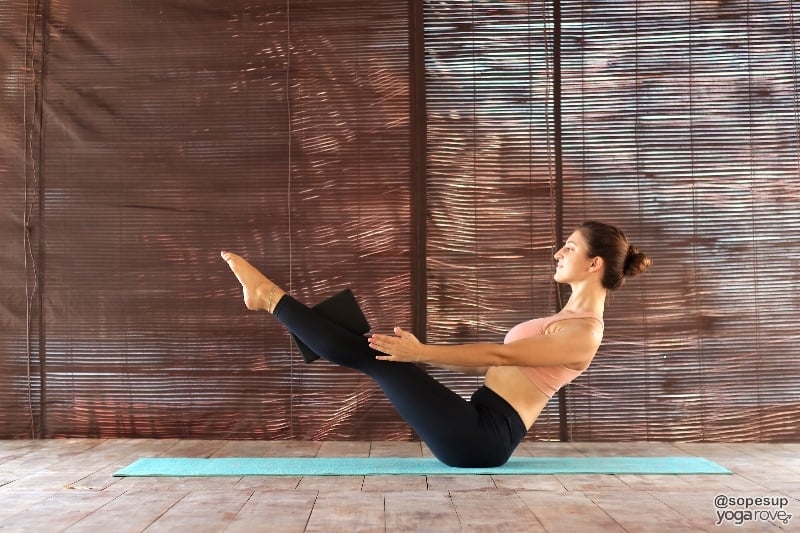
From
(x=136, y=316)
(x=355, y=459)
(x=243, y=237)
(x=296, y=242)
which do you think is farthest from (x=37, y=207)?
(x=355, y=459)

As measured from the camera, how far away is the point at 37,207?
3.63m

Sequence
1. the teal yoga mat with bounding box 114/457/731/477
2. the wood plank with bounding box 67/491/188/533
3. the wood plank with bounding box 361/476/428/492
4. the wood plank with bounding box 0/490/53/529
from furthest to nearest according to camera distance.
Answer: the teal yoga mat with bounding box 114/457/731/477
the wood plank with bounding box 361/476/428/492
the wood plank with bounding box 0/490/53/529
the wood plank with bounding box 67/491/188/533

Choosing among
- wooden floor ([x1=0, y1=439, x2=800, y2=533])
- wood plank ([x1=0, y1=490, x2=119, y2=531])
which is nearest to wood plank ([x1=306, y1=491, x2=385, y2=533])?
wooden floor ([x1=0, y1=439, x2=800, y2=533])

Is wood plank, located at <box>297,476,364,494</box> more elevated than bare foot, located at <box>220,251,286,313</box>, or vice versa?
bare foot, located at <box>220,251,286,313</box>

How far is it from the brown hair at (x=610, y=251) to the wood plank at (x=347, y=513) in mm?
1070

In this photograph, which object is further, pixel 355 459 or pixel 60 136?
pixel 60 136

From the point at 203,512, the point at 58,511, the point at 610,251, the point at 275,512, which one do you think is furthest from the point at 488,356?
the point at 58,511

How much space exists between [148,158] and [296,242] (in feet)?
2.42

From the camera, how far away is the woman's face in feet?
9.05

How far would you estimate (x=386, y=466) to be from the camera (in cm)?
276

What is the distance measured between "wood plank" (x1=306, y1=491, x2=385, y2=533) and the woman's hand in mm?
389

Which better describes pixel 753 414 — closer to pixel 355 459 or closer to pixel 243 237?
pixel 355 459

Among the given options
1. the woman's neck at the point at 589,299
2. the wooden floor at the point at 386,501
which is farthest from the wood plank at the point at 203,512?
the woman's neck at the point at 589,299

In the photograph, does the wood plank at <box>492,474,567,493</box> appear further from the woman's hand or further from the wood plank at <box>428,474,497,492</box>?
the woman's hand
